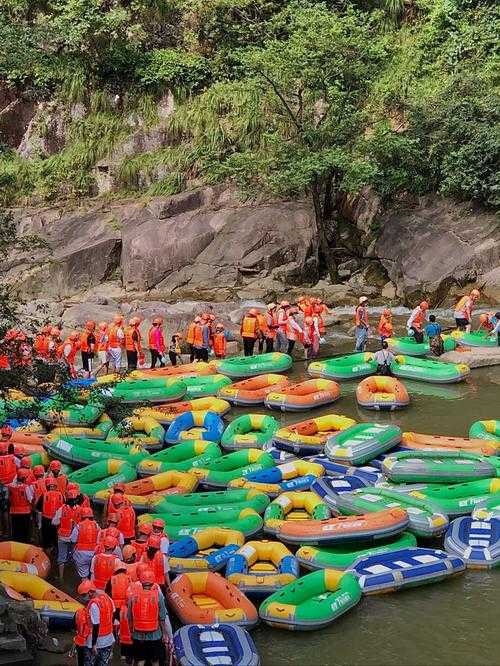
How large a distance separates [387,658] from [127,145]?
25.9 meters

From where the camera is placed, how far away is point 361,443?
46.0 ft

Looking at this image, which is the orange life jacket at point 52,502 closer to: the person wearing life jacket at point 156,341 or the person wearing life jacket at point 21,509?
the person wearing life jacket at point 21,509

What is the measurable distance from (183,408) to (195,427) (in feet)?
3.07

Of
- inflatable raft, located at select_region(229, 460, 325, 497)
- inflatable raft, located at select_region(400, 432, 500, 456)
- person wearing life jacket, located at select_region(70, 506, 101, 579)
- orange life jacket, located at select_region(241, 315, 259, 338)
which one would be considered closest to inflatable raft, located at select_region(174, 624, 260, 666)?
person wearing life jacket, located at select_region(70, 506, 101, 579)

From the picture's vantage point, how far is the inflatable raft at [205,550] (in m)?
10.8

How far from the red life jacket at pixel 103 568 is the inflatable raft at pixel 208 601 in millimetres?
808

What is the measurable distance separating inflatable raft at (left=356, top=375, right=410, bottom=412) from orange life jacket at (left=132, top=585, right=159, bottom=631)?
9098 mm

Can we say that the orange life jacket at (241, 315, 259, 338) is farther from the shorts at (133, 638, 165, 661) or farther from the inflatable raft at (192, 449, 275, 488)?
the shorts at (133, 638, 165, 661)

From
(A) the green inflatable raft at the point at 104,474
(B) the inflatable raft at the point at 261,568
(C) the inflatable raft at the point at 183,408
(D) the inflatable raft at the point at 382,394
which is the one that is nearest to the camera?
(B) the inflatable raft at the point at 261,568

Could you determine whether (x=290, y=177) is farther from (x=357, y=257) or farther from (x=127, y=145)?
(x=127, y=145)

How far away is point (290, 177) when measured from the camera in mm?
26016

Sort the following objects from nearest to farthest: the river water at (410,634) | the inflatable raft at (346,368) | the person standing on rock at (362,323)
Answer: the river water at (410,634) → the inflatable raft at (346,368) → the person standing on rock at (362,323)

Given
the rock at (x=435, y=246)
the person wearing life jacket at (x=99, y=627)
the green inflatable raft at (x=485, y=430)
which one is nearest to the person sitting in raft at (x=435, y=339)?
the green inflatable raft at (x=485, y=430)

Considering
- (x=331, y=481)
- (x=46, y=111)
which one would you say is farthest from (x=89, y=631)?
(x=46, y=111)
